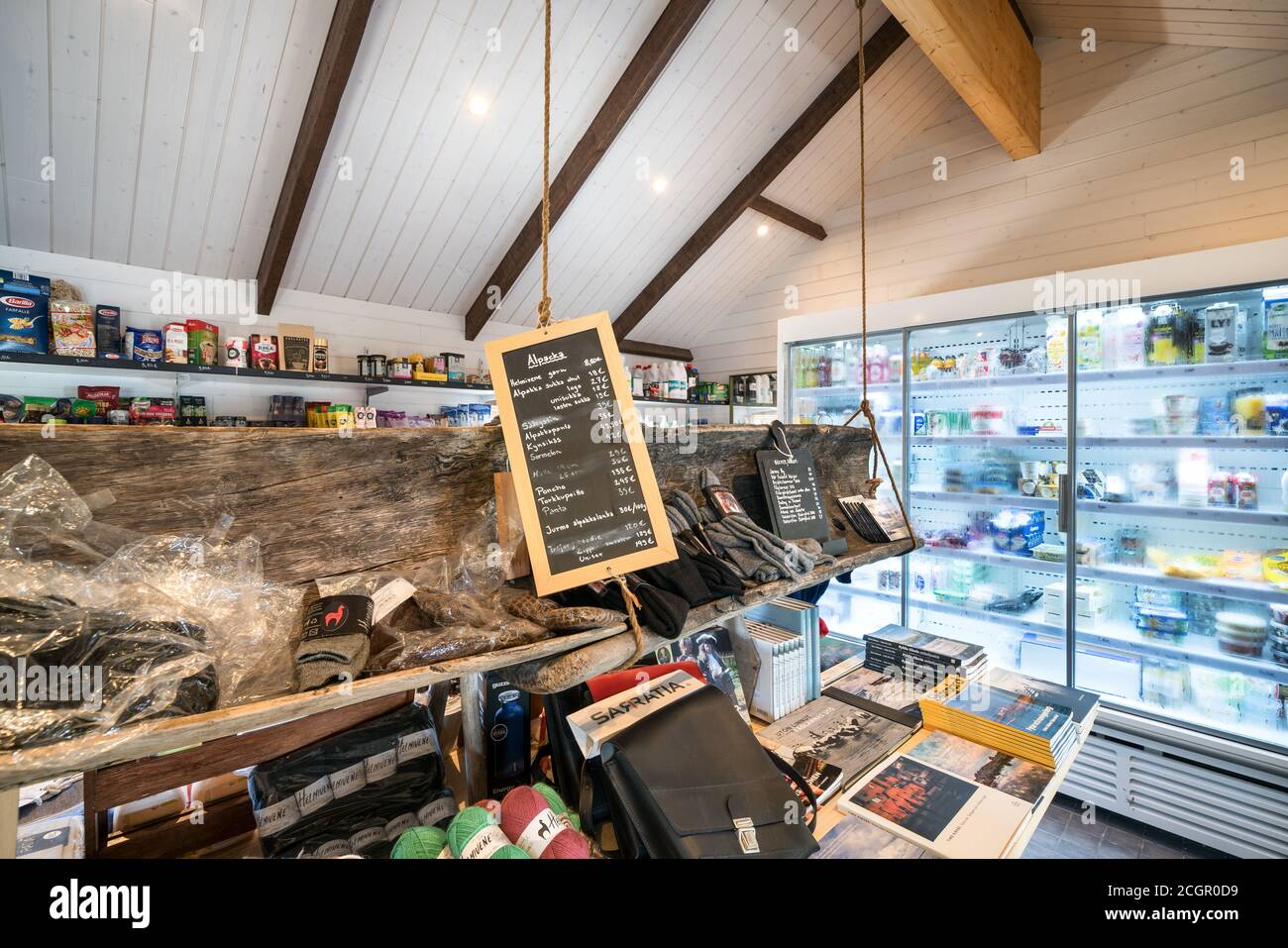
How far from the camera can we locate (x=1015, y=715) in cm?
168

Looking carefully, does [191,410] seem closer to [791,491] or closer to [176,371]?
[176,371]

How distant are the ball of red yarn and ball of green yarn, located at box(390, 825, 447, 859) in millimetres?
112

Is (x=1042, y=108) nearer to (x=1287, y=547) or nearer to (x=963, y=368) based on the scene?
(x=963, y=368)

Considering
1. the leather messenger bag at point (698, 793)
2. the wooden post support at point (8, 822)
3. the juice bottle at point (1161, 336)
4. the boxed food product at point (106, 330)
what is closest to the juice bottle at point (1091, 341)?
the juice bottle at point (1161, 336)

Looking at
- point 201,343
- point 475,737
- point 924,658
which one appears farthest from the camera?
point 201,343

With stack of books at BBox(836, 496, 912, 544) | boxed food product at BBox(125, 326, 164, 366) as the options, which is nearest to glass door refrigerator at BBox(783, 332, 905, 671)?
stack of books at BBox(836, 496, 912, 544)

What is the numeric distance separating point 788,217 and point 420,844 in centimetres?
553

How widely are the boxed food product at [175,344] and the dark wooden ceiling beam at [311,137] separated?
574 millimetres

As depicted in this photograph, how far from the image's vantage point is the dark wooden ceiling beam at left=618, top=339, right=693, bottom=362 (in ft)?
20.2

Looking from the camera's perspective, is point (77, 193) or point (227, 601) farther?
point (77, 193)

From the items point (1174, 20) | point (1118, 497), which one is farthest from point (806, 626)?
point (1174, 20)

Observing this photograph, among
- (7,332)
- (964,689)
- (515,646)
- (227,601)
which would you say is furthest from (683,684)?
(7,332)
